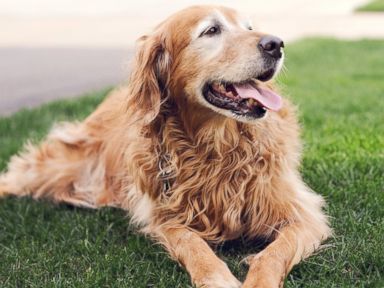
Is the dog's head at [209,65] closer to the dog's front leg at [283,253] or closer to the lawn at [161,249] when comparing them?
the dog's front leg at [283,253]

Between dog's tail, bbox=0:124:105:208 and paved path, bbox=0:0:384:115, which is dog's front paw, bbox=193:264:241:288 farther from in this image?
dog's tail, bbox=0:124:105:208

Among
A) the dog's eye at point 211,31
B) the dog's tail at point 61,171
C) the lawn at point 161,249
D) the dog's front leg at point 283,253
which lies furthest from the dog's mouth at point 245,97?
the dog's tail at point 61,171

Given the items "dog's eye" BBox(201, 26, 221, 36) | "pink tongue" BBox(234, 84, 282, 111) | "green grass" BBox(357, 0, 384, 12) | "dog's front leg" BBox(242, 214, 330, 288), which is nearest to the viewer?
"dog's front leg" BBox(242, 214, 330, 288)

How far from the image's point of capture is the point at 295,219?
3758 mm

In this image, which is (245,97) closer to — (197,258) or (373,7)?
(197,258)

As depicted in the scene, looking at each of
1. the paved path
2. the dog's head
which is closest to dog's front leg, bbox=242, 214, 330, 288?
the dog's head

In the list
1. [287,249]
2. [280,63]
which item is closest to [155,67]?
[280,63]

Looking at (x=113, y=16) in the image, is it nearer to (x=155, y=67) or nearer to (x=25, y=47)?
(x=25, y=47)

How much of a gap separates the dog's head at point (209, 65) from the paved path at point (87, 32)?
1.12ft

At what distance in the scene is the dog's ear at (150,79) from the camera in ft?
12.8

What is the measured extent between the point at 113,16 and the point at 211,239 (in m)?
15.8

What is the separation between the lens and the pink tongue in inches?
144

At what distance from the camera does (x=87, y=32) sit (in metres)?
15.2

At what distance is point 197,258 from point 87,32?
488 inches
